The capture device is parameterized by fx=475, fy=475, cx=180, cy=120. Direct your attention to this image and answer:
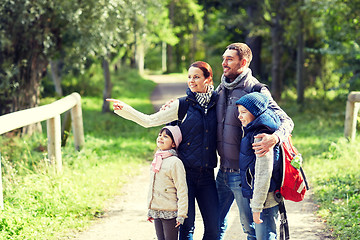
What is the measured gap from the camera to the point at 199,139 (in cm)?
412

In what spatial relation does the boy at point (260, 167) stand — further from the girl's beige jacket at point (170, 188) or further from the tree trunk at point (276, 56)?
the tree trunk at point (276, 56)

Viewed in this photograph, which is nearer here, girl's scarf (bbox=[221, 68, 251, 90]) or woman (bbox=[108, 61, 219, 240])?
girl's scarf (bbox=[221, 68, 251, 90])

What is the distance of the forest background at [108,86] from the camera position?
619 centimetres

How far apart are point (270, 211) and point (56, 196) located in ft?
11.4

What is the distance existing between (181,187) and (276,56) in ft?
50.2

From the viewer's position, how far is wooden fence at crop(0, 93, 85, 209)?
539 cm

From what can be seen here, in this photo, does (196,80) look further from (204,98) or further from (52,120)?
(52,120)

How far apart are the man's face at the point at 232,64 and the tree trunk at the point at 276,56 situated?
14721 millimetres

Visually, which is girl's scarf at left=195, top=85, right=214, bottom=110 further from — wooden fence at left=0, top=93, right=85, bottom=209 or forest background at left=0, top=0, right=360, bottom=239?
forest background at left=0, top=0, right=360, bottom=239

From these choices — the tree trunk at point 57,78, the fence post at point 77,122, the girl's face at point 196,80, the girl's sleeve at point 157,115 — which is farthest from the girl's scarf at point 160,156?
the tree trunk at point 57,78

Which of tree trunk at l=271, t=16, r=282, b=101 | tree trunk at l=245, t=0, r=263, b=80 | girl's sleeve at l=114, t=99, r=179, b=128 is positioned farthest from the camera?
tree trunk at l=245, t=0, r=263, b=80

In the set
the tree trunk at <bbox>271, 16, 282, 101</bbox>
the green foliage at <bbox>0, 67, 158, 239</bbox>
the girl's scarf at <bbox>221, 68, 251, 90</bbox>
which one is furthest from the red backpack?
the tree trunk at <bbox>271, 16, 282, 101</bbox>

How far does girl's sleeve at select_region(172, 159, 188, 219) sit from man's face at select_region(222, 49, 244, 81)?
2.88 ft

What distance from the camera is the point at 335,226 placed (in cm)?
555
